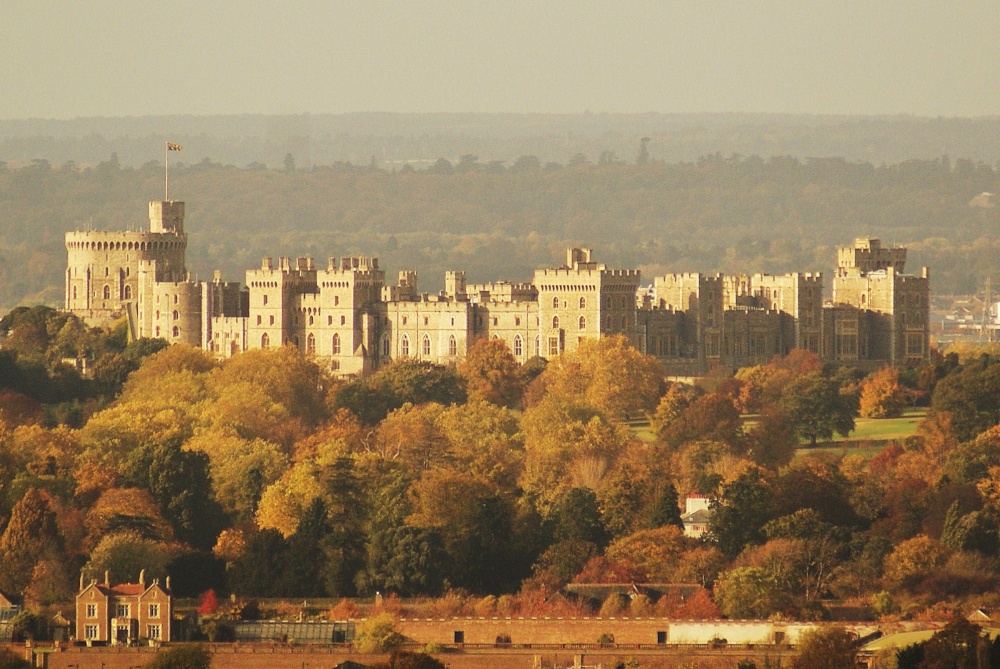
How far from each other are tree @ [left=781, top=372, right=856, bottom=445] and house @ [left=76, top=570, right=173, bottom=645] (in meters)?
28.3

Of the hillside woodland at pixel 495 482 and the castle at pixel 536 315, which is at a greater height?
the castle at pixel 536 315

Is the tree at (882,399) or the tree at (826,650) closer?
the tree at (826,650)

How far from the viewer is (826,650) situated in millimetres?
58219

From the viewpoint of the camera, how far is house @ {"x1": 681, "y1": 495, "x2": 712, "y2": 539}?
71.5 meters

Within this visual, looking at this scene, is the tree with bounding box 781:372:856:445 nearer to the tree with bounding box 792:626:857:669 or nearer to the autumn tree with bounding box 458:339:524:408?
the autumn tree with bounding box 458:339:524:408

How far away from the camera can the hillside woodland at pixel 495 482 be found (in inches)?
2643

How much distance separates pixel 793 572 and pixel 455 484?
31.1 ft

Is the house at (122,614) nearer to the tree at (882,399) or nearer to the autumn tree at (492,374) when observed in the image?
the autumn tree at (492,374)

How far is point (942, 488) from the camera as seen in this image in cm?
7338

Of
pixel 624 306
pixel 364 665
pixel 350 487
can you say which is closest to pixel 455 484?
pixel 350 487

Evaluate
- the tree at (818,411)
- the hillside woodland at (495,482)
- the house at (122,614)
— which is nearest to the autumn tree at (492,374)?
the hillside woodland at (495,482)

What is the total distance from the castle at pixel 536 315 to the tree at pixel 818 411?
26.9ft

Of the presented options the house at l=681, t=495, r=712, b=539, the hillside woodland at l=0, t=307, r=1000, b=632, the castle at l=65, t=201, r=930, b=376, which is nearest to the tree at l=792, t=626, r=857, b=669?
the hillside woodland at l=0, t=307, r=1000, b=632

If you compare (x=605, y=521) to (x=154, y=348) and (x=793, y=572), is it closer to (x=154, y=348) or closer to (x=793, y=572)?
(x=793, y=572)
